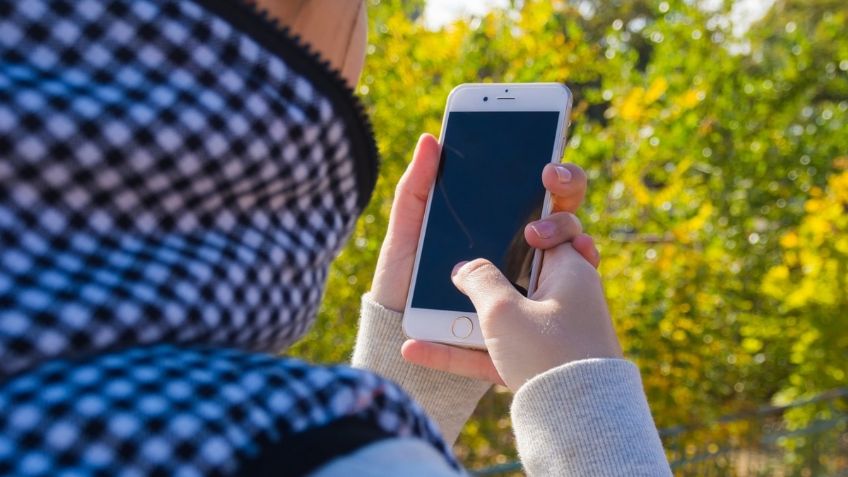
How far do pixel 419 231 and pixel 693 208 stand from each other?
302cm

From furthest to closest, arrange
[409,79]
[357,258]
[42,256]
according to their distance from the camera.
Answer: [409,79] < [357,258] < [42,256]

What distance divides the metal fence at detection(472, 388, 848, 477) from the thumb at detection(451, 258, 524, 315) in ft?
9.23

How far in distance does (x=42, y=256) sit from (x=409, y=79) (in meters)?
3.50

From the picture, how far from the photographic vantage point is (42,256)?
0.62 m

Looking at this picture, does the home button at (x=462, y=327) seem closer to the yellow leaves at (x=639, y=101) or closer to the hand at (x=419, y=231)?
the hand at (x=419, y=231)

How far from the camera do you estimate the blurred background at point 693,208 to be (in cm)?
403

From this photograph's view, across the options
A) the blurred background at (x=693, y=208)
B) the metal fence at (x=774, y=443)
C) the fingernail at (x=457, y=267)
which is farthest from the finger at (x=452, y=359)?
the metal fence at (x=774, y=443)

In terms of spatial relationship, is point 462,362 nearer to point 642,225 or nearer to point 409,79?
point 409,79

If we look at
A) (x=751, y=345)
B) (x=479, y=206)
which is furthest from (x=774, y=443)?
(x=479, y=206)

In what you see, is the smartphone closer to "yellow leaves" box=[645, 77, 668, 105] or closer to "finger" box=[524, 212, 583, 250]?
"finger" box=[524, 212, 583, 250]

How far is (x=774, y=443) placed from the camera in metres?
4.63

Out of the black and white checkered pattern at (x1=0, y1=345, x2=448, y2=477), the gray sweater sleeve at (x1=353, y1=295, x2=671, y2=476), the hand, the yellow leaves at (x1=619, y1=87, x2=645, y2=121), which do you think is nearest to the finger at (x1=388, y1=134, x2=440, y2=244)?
the hand

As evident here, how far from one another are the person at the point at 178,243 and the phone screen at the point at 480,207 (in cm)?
87

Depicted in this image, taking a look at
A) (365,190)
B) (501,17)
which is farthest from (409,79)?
(365,190)
